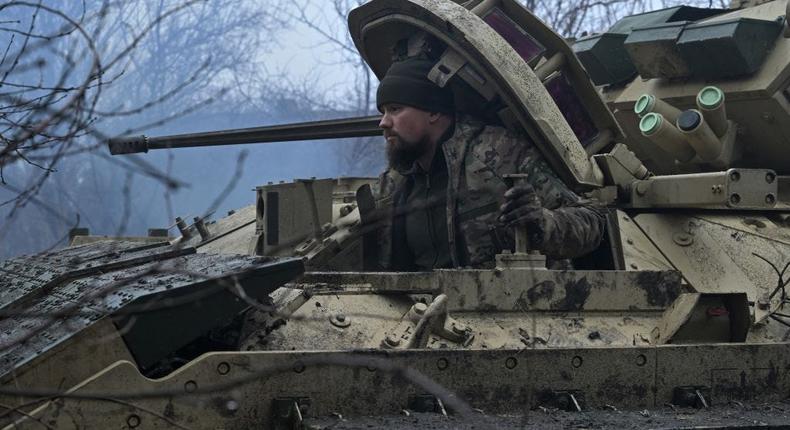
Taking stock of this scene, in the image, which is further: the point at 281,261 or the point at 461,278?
the point at 461,278

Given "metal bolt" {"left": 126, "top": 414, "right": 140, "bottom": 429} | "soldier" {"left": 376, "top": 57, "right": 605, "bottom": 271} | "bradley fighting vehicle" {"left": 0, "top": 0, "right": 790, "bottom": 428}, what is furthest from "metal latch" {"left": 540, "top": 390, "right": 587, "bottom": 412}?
"metal bolt" {"left": 126, "top": 414, "right": 140, "bottom": 429}

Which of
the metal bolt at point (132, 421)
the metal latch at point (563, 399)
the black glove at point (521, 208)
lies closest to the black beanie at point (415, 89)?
the black glove at point (521, 208)

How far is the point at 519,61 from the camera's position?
5.89m

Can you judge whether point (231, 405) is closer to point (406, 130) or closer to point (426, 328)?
point (426, 328)

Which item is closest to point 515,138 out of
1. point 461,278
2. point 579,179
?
point 579,179

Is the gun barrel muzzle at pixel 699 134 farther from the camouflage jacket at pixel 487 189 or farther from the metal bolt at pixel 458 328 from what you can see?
the metal bolt at pixel 458 328

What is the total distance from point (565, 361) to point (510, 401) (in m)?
0.23

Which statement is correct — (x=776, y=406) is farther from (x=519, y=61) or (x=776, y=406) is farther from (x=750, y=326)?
(x=519, y=61)

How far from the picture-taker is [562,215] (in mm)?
5445

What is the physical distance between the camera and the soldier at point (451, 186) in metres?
5.65

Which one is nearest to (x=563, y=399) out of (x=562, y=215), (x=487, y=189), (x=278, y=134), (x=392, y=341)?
(x=392, y=341)

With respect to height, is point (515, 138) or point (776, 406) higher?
point (515, 138)

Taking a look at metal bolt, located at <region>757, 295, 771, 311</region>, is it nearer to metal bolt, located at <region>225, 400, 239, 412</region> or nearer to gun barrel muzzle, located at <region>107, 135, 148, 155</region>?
metal bolt, located at <region>225, 400, 239, 412</region>

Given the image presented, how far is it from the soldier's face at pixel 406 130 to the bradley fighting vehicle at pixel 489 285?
233 millimetres
